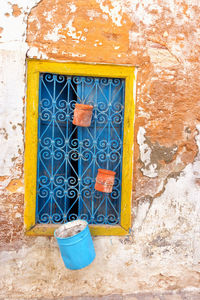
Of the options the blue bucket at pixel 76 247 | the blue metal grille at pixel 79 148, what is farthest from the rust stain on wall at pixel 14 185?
the blue bucket at pixel 76 247

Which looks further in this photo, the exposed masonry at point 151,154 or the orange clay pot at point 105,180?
the exposed masonry at point 151,154

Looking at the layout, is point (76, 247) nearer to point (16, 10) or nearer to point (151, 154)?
point (151, 154)

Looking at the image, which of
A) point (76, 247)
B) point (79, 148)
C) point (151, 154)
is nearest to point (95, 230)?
point (76, 247)

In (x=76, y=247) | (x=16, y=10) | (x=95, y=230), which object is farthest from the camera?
(x=95, y=230)

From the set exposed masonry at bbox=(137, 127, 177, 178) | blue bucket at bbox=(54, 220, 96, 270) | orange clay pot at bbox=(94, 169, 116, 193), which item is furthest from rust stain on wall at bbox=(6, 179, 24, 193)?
exposed masonry at bbox=(137, 127, 177, 178)

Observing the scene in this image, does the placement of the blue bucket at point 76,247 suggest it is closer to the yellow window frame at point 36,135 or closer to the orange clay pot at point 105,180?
the yellow window frame at point 36,135

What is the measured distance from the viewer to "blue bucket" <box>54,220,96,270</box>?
8.18 ft

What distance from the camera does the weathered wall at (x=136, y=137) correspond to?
8.91 feet

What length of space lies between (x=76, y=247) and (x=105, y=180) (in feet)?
2.24

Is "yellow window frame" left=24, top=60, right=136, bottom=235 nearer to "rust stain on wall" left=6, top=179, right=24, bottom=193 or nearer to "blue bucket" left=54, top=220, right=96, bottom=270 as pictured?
"rust stain on wall" left=6, top=179, right=24, bottom=193

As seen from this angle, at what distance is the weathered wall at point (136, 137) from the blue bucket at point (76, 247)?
0.23 meters

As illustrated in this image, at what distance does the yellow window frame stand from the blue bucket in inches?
7.8

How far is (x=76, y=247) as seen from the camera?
2.51 metres

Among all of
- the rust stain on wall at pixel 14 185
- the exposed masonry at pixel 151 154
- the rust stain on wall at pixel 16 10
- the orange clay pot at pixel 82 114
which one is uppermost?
the rust stain on wall at pixel 16 10
